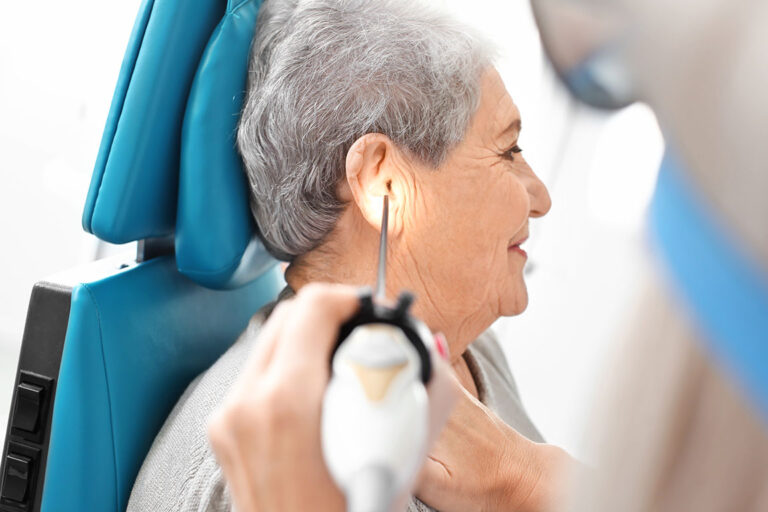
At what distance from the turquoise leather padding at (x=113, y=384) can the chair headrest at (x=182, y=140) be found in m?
0.08

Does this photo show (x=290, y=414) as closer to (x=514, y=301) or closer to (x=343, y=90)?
(x=343, y=90)

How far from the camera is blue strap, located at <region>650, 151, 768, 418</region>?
17.6 inches

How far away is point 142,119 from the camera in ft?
3.63

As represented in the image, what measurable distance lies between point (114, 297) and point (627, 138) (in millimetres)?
757

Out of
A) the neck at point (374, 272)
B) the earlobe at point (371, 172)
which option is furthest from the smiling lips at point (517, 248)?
the earlobe at point (371, 172)

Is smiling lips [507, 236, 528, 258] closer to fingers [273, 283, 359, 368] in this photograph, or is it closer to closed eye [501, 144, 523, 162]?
closed eye [501, 144, 523, 162]

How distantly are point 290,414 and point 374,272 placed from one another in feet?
2.19

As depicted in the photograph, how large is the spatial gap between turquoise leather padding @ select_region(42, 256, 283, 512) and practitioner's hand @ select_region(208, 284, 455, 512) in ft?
1.82

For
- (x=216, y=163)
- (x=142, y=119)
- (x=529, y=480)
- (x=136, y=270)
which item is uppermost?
(x=142, y=119)

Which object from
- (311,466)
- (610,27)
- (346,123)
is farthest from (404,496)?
(346,123)

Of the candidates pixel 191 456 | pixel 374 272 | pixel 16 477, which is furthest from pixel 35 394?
A: pixel 374 272

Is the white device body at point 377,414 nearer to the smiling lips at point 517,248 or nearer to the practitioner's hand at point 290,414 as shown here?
the practitioner's hand at point 290,414

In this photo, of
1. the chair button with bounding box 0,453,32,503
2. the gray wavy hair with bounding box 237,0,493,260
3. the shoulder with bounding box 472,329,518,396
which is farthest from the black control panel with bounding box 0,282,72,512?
the shoulder with bounding box 472,329,518,396

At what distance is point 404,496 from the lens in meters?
0.54
